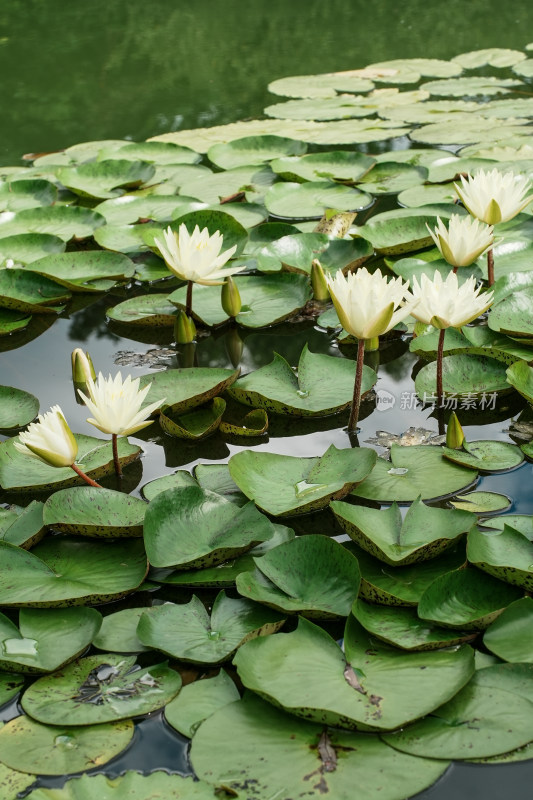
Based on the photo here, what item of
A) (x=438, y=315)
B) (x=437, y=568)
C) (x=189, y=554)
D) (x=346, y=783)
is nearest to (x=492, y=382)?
(x=438, y=315)

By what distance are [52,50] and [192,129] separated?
91.3 inches

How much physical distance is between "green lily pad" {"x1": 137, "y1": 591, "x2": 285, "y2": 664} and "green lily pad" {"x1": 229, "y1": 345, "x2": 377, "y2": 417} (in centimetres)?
68

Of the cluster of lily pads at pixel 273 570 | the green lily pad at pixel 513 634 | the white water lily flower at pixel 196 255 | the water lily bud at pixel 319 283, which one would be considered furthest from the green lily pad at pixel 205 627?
the water lily bud at pixel 319 283

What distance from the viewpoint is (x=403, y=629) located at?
1394mm

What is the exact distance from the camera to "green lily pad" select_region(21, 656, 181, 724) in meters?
1.31

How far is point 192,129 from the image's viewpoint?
4.54 meters

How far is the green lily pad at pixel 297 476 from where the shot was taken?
1682 millimetres

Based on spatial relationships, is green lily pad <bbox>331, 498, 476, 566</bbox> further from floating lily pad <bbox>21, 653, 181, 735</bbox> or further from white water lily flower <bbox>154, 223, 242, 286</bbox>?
white water lily flower <bbox>154, 223, 242, 286</bbox>

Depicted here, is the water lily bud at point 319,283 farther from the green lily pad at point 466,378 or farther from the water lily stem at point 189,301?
the green lily pad at point 466,378

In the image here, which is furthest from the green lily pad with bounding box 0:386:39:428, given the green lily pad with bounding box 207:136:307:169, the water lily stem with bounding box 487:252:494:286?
the green lily pad with bounding box 207:136:307:169

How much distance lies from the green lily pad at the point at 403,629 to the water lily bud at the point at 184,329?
127cm

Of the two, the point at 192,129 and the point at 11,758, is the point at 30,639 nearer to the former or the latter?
the point at 11,758

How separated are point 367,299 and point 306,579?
632mm

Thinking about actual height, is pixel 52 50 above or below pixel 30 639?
above
